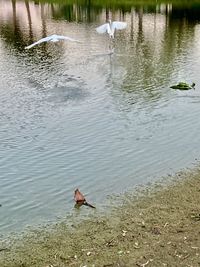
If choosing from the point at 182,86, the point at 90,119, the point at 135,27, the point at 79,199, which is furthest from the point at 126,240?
the point at 135,27

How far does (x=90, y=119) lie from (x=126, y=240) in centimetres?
999

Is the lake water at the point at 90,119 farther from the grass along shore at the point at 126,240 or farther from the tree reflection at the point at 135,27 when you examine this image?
the grass along shore at the point at 126,240

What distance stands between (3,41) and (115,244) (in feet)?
103

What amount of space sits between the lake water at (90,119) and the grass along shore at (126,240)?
918mm

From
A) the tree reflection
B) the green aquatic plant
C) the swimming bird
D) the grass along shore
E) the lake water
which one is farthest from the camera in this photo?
the tree reflection

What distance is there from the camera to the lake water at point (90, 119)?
45.3ft

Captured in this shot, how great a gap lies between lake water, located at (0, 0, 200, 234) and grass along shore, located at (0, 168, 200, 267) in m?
0.92

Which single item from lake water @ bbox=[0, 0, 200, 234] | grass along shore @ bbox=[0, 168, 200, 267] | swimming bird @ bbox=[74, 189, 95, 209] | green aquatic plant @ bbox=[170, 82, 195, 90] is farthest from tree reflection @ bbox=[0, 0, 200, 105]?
grass along shore @ bbox=[0, 168, 200, 267]

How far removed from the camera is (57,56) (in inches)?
1300

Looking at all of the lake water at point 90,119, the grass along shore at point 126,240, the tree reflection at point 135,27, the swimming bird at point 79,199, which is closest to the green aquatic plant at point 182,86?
the lake water at point 90,119

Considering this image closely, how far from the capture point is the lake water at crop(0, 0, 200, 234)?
45.3 ft

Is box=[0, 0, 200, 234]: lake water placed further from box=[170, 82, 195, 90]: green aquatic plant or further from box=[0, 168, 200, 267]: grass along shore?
box=[0, 168, 200, 267]: grass along shore

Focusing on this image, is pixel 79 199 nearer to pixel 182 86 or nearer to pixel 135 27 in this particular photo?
pixel 182 86

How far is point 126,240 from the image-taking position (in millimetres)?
10438
